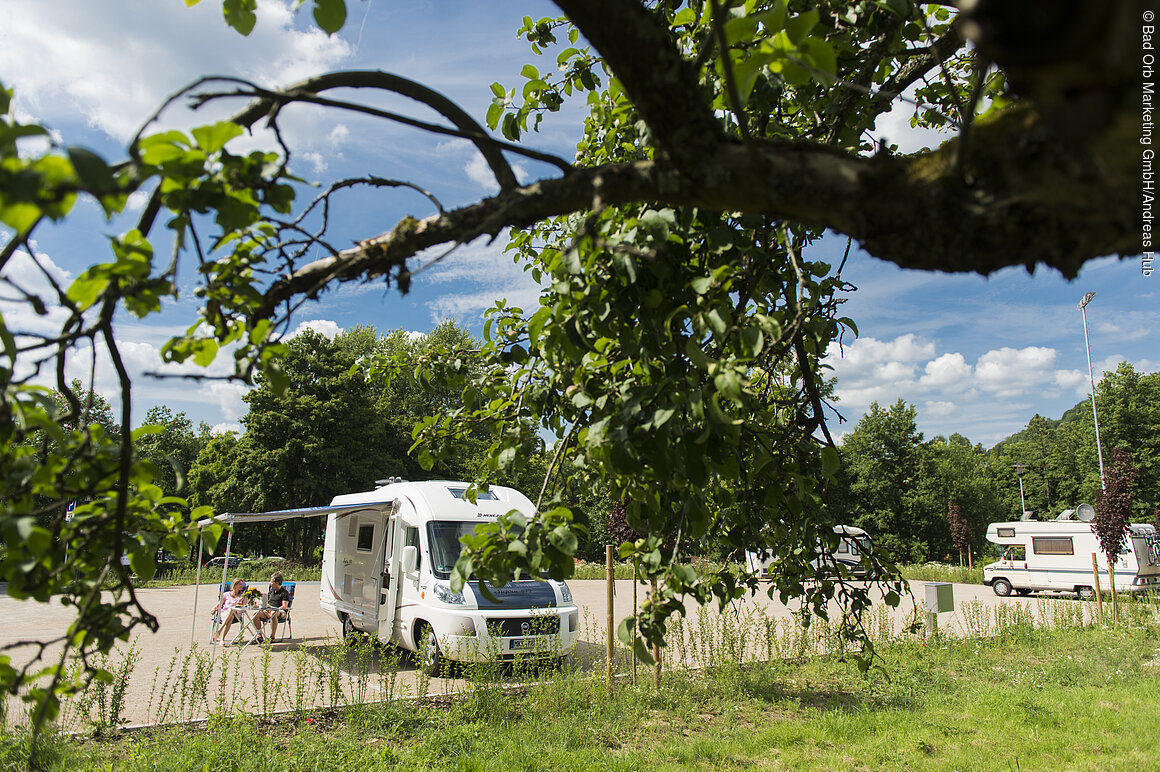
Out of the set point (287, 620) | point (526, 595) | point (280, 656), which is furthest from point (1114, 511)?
point (287, 620)

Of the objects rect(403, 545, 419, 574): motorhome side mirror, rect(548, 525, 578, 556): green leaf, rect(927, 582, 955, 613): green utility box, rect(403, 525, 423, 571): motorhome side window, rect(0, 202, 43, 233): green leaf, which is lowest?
rect(927, 582, 955, 613): green utility box

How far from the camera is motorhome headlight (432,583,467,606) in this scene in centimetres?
812

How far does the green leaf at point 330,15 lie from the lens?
5.14 feet

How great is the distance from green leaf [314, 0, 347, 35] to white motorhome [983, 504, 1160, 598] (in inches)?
829

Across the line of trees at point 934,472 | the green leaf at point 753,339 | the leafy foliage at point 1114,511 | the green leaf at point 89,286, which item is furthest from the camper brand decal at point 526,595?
the line of trees at point 934,472

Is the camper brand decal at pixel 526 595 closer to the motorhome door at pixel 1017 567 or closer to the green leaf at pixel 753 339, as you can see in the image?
the green leaf at pixel 753 339

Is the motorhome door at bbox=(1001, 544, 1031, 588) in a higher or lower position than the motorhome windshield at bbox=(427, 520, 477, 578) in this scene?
lower

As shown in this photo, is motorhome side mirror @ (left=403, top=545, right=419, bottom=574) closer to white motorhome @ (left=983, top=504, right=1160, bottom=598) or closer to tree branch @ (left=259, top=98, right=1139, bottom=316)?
tree branch @ (left=259, top=98, right=1139, bottom=316)

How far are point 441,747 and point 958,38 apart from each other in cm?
553

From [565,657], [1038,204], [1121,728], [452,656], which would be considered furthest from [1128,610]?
[1038,204]

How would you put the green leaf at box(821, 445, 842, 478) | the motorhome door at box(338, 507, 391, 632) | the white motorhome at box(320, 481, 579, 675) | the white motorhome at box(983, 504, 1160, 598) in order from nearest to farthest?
1. the green leaf at box(821, 445, 842, 478)
2. the white motorhome at box(320, 481, 579, 675)
3. the motorhome door at box(338, 507, 391, 632)
4. the white motorhome at box(983, 504, 1160, 598)

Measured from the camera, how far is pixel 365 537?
35.7 feet

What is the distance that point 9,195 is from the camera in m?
0.87

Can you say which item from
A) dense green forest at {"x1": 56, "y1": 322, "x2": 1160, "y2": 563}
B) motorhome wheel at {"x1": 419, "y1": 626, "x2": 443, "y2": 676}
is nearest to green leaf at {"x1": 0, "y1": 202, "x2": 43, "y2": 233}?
motorhome wheel at {"x1": 419, "y1": 626, "x2": 443, "y2": 676}
